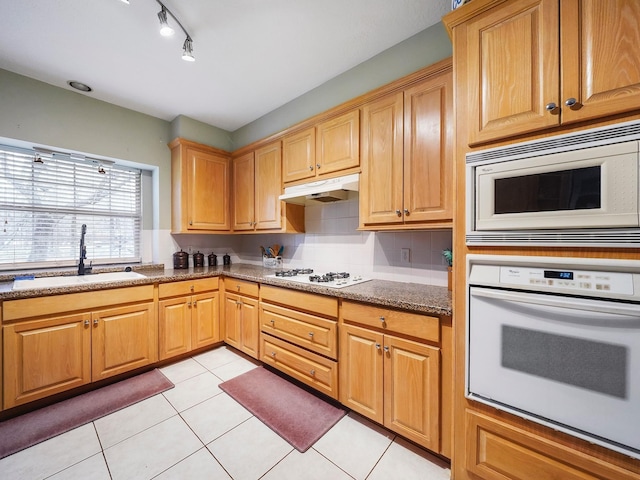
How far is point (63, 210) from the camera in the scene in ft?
8.33

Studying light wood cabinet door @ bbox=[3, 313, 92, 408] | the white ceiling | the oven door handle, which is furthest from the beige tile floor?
the white ceiling

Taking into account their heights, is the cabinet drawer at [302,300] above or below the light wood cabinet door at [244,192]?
below

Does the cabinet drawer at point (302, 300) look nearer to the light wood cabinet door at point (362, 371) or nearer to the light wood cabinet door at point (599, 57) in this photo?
the light wood cabinet door at point (362, 371)

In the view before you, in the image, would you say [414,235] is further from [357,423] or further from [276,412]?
[276,412]

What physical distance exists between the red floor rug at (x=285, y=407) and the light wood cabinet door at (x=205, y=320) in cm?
65

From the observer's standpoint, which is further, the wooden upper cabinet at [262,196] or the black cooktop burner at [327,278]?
the wooden upper cabinet at [262,196]

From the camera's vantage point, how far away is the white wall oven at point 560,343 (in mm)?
864

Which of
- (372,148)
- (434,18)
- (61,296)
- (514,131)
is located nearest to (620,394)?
(514,131)

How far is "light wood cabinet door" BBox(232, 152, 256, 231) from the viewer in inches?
115

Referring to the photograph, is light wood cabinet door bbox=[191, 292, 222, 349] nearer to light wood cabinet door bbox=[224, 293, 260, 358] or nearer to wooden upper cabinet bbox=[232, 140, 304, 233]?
light wood cabinet door bbox=[224, 293, 260, 358]

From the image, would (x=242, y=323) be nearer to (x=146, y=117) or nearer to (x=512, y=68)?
(x=146, y=117)

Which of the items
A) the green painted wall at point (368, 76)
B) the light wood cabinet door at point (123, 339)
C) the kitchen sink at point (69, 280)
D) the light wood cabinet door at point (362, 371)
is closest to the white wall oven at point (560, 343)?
the light wood cabinet door at point (362, 371)

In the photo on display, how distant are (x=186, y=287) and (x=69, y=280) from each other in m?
0.96

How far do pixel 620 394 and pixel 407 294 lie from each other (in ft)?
2.92
